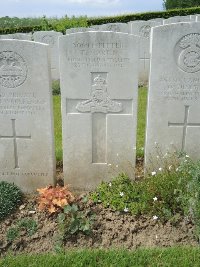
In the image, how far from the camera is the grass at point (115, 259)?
334 centimetres

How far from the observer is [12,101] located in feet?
13.9

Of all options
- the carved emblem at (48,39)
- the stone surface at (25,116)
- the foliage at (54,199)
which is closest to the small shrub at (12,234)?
the foliage at (54,199)

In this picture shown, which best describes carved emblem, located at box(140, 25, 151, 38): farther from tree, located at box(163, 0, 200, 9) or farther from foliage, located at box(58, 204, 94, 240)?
tree, located at box(163, 0, 200, 9)

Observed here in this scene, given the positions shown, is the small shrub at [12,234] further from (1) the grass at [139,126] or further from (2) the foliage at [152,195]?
(1) the grass at [139,126]

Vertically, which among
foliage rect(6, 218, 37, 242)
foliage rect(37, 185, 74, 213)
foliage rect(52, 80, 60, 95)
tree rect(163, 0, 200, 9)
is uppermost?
tree rect(163, 0, 200, 9)

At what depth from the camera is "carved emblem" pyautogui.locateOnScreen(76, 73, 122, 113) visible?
13.7 ft

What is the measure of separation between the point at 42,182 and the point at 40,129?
70 cm

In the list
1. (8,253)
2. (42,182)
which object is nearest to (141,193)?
(42,182)

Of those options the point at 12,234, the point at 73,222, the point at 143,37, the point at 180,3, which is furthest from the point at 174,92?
the point at 180,3

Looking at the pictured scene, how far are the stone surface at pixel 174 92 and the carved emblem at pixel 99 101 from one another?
44 cm

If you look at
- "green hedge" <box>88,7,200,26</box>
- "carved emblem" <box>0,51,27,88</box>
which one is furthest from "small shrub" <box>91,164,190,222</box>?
"green hedge" <box>88,7,200,26</box>

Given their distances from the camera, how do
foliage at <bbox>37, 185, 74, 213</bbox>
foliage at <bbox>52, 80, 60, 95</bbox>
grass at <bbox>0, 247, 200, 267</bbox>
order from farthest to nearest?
1. foliage at <bbox>52, 80, 60, 95</bbox>
2. foliage at <bbox>37, 185, 74, 213</bbox>
3. grass at <bbox>0, 247, 200, 267</bbox>

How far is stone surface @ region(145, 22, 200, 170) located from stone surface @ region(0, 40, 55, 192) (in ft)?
3.97

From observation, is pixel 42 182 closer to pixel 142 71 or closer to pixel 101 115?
pixel 101 115
